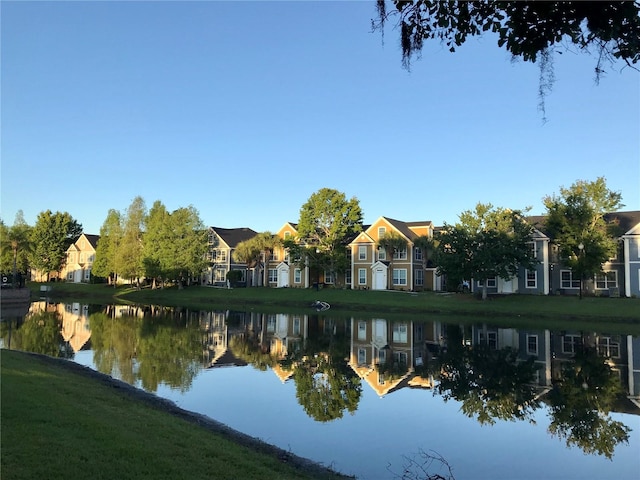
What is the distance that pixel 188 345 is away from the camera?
25.4 meters

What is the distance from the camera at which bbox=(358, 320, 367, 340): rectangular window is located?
97.1ft

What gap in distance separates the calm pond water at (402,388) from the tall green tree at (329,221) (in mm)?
30824

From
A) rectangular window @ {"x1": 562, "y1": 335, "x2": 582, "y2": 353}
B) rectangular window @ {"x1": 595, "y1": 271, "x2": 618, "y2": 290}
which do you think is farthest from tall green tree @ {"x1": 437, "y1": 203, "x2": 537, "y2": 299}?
rectangular window @ {"x1": 562, "y1": 335, "x2": 582, "y2": 353}

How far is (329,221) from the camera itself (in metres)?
64.5

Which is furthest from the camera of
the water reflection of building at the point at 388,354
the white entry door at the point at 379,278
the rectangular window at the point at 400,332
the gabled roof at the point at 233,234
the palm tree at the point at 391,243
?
the gabled roof at the point at 233,234

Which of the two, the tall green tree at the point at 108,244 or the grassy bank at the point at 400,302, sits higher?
the tall green tree at the point at 108,244

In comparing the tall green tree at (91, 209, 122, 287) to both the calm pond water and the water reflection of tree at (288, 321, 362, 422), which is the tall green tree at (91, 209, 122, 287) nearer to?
the calm pond water

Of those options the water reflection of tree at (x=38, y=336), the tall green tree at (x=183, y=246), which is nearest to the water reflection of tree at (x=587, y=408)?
the water reflection of tree at (x=38, y=336)

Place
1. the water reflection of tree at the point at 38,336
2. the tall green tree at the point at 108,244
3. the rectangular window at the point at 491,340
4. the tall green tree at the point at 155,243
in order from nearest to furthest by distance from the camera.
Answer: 1. the water reflection of tree at the point at 38,336
2. the rectangular window at the point at 491,340
3. the tall green tree at the point at 155,243
4. the tall green tree at the point at 108,244

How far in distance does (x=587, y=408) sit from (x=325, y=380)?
26.1 ft

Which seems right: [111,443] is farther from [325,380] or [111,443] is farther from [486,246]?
[486,246]

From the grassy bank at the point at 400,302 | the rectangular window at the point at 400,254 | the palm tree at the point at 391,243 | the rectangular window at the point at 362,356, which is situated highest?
the palm tree at the point at 391,243

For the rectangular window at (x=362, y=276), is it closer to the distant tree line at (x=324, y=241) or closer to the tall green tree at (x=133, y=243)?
the distant tree line at (x=324, y=241)

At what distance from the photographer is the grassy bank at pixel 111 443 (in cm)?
655
